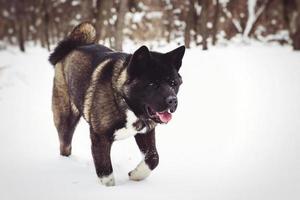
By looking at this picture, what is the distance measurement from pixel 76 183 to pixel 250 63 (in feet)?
31.8

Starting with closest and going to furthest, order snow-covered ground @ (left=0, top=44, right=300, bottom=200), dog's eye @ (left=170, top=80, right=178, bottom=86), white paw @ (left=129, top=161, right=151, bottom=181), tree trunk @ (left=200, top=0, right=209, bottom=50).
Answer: dog's eye @ (left=170, top=80, right=178, bottom=86)
snow-covered ground @ (left=0, top=44, right=300, bottom=200)
white paw @ (left=129, top=161, right=151, bottom=181)
tree trunk @ (left=200, top=0, right=209, bottom=50)

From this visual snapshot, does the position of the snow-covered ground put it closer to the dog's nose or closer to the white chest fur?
the white chest fur

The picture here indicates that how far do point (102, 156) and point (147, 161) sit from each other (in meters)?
0.54

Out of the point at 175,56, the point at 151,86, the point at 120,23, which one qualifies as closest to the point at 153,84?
the point at 151,86

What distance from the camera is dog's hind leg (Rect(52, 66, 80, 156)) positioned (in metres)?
5.77

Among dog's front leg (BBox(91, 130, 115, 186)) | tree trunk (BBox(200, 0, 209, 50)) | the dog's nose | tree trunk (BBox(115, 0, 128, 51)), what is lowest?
tree trunk (BBox(200, 0, 209, 50))

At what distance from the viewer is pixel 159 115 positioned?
428 centimetres

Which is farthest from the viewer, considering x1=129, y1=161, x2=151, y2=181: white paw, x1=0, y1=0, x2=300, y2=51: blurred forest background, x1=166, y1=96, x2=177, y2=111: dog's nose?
x1=0, y1=0, x2=300, y2=51: blurred forest background

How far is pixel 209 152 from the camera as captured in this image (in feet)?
19.7

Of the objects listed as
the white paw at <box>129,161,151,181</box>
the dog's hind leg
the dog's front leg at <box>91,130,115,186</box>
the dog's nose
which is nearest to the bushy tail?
the dog's hind leg

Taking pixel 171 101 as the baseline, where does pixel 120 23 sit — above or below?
below

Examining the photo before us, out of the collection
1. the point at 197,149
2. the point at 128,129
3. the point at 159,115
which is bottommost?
the point at 197,149

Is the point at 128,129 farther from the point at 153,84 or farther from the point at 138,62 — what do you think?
the point at 138,62

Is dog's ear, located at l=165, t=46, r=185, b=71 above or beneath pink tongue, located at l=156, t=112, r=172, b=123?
above
